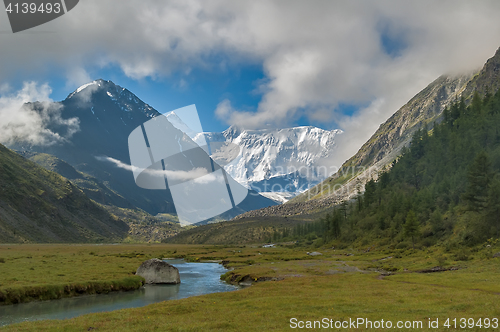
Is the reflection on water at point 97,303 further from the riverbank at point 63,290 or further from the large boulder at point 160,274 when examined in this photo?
the large boulder at point 160,274

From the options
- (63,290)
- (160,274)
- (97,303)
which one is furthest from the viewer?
(160,274)

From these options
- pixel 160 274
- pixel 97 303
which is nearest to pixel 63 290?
pixel 97 303

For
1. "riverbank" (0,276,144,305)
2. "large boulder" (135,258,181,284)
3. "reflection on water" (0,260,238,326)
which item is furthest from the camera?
"large boulder" (135,258,181,284)

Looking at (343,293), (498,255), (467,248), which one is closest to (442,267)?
(498,255)

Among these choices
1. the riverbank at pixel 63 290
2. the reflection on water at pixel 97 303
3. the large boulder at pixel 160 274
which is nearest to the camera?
the reflection on water at pixel 97 303

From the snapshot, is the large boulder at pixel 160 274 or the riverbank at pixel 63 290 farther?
the large boulder at pixel 160 274

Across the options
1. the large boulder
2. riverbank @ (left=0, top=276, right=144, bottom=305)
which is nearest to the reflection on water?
riverbank @ (left=0, top=276, right=144, bottom=305)

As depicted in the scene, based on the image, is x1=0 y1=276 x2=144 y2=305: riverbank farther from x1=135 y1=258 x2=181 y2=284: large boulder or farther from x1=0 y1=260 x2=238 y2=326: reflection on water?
x1=135 y1=258 x2=181 y2=284: large boulder

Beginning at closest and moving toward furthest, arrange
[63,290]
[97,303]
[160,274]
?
[97,303], [63,290], [160,274]

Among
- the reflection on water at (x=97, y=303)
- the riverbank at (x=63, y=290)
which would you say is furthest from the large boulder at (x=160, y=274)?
the riverbank at (x=63, y=290)

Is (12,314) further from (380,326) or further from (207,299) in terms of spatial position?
(380,326)

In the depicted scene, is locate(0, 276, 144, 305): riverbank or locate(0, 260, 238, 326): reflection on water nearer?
locate(0, 260, 238, 326): reflection on water

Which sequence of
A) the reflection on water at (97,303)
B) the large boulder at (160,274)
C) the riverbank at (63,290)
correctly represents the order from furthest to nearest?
the large boulder at (160,274), the riverbank at (63,290), the reflection on water at (97,303)

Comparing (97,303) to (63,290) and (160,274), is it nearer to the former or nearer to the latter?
(63,290)
